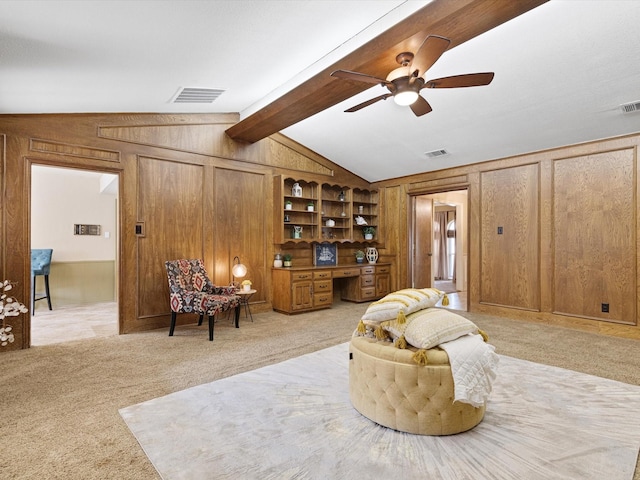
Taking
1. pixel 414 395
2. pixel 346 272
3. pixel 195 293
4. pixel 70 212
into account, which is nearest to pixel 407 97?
pixel 414 395

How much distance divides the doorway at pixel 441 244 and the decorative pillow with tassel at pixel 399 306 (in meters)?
4.07

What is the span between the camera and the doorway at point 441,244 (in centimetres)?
683

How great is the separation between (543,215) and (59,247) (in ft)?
26.8

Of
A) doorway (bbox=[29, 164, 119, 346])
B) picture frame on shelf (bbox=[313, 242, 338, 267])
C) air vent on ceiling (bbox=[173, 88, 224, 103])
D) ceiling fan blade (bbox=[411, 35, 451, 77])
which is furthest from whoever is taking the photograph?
picture frame on shelf (bbox=[313, 242, 338, 267])

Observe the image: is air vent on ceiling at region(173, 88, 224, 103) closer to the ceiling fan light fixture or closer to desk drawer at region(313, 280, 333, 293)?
the ceiling fan light fixture

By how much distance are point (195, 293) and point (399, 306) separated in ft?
9.00

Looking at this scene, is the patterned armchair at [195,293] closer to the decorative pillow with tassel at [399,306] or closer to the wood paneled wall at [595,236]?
the decorative pillow with tassel at [399,306]

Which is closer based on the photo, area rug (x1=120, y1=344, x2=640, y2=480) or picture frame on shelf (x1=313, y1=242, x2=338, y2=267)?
area rug (x1=120, y1=344, x2=640, y2=480)

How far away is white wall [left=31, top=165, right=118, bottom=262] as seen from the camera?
626 centimetres

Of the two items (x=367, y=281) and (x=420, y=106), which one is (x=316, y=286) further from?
(x=420, y=106)

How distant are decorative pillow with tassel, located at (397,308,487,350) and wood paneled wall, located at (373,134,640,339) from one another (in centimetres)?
331

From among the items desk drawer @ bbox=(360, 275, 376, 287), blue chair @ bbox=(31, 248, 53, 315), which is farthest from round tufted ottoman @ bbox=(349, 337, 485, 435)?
blue chair @ bbox=(31, 248, 53, 315)

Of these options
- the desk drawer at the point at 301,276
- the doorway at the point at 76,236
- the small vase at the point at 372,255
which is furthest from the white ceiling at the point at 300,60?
the doorway at the point at 76,236

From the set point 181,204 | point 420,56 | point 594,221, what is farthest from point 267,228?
point 594,221
